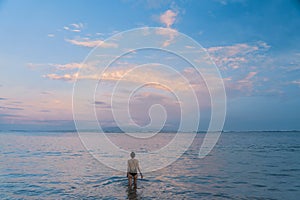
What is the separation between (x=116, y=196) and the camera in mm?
17078

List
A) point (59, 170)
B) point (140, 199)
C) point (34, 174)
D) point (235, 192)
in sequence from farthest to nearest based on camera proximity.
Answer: point (59, 170)
point (34, 174)
point (235, 192)
point (140, 199)

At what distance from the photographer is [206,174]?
84.0ft

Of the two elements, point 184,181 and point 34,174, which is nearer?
point 184,181

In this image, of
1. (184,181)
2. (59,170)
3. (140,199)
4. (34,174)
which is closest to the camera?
(140,199)

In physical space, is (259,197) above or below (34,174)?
below

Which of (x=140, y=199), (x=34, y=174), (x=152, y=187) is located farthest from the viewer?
(x=34, y=174)

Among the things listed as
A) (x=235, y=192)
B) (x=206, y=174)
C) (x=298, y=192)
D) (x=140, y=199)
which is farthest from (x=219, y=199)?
(x=206, y=174)

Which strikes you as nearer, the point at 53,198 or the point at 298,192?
the point at 53,198

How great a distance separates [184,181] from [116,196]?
23.2 feet

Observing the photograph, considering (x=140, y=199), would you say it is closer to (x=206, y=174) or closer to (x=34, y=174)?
(x=206, y=174)

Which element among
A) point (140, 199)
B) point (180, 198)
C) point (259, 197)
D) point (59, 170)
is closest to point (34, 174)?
point (59, 170)

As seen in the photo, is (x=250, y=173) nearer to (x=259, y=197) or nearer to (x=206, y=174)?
(x=206, y=174)

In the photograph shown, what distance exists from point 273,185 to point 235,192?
4.33 meters

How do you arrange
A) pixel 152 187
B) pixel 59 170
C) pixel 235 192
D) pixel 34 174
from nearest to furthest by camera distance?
1. pixel 235 192
2. pixel 152 187
3. pixel 34 174
4. pixel 59 170
